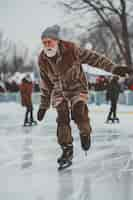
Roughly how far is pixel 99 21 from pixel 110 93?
48.3ft

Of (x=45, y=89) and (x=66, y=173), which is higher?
(x=45, y=89)

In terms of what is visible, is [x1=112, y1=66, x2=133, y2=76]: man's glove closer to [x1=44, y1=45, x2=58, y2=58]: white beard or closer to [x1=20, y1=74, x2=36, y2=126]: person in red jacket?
[x1=44, y1=45, x2=58, y2=58]: white beard

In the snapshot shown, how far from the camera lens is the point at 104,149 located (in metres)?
6.69

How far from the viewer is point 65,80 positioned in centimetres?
484

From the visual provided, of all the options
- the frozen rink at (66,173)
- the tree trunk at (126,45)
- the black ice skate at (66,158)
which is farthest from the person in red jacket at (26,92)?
the tree trunk at (126,45)

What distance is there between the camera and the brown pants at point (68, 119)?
4.96 metres

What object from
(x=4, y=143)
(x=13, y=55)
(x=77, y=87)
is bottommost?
(x=13, y=55)

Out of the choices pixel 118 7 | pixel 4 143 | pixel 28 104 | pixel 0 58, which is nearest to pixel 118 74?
pixel 4 143

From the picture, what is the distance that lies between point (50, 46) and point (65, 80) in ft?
1.12

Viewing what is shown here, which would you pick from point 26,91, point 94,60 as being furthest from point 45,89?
point 26,91

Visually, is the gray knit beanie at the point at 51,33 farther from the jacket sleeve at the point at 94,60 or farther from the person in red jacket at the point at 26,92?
the person in red jacket at the point at 26,92

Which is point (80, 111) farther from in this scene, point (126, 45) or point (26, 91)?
point (126, 45)

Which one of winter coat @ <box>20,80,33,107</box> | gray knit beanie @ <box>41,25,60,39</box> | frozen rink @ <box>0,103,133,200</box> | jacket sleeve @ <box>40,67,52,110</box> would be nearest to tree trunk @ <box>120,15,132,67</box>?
winter coat @ <box>20,80,33,107</box>

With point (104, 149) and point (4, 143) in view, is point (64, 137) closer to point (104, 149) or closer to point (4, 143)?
point (104, 149)
